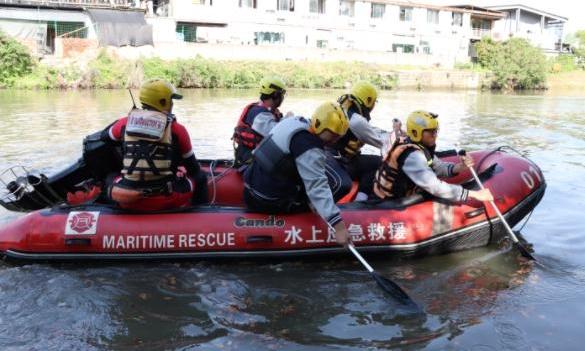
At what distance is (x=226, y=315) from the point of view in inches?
169

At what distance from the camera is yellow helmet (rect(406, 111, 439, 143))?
16.9 ft

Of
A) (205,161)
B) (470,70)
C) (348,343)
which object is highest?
(470,70)

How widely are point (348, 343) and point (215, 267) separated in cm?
165

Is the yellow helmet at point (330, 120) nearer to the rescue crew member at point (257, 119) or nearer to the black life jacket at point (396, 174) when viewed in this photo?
the black life jacket at point (396, 174)

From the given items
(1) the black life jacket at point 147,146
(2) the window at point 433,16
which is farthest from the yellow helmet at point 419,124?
(2) the window at point 433,16

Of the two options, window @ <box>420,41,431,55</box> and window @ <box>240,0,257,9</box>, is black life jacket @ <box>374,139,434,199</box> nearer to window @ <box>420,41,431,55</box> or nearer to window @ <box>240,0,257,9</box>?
window @ <box>240,0,257,9</box>

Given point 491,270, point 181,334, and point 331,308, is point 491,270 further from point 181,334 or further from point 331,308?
point 181,334

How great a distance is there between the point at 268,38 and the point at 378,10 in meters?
9.10

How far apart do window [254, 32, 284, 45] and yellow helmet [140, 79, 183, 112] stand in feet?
104

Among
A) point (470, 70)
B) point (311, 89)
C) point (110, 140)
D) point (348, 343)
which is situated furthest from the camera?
point (470, 70)

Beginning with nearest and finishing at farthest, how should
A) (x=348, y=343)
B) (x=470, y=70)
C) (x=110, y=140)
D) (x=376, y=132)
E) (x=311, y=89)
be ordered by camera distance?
1. (x=348, y=343)
2. (x=110, y=140)
3. (x=376, y=132)
4. (x=311, y=89)
5. (x=470, y=70)

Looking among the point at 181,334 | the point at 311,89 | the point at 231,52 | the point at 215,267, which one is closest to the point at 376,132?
the point at 215,267

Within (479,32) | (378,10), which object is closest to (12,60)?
(378,10)

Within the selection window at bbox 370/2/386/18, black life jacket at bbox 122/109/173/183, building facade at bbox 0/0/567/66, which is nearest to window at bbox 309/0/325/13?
building facade at bbox 0/0/567/66
